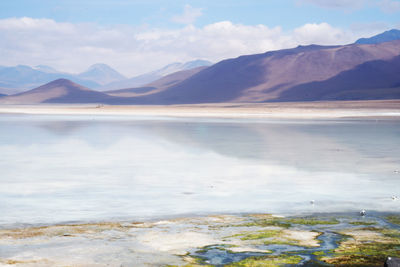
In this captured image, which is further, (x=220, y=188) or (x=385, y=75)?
(x=385, y=75)

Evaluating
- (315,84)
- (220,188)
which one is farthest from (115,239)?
(315,84)

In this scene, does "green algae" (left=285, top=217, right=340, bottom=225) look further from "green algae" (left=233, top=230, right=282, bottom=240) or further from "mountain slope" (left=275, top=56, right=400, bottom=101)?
"mountain slope" (left=275, top=56, right=400, bottom=101)

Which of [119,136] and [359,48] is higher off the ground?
[359,48]

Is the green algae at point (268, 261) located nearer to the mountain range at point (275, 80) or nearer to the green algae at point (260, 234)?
the green algae at point (260, 234)

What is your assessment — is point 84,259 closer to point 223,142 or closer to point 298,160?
point 298,160

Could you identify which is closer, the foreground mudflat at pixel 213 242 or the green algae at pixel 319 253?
the foreground mudflat at pixel 213 242

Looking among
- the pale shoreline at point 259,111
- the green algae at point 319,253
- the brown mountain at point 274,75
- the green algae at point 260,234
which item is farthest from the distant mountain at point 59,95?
the green algae at point 319,253

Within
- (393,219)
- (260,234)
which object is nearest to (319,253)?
(260,234)

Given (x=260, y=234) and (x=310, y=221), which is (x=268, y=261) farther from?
(x=310, y=221)
